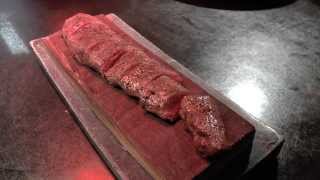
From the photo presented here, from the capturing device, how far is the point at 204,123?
4.10 ft

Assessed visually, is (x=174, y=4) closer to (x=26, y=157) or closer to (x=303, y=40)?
(x=303, y=40)

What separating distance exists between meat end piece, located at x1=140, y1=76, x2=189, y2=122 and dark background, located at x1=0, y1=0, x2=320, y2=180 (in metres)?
0.35

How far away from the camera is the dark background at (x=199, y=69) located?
1.43 metres

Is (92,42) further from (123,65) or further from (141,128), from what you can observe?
(141,128)

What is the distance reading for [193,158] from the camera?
4.13 ft

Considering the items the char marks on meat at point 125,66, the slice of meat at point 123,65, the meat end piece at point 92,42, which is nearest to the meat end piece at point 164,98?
the char marks on meat at point 125,66

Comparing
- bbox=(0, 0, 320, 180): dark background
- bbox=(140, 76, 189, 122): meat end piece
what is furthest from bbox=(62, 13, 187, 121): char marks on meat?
bbox=(0, 0, 320, 180): dark background

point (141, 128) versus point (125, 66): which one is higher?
point (125, 66)

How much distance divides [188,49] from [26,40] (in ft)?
3.65

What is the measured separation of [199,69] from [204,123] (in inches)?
28.8

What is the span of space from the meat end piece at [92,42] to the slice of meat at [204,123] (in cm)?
49

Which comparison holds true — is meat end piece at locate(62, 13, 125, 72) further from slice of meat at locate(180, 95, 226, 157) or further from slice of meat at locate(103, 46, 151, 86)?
slice of meat at locate(180, 95, 226, 157)

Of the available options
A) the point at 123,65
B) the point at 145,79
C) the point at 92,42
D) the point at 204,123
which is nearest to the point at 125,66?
the point at 123,65

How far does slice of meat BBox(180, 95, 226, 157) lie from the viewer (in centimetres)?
119
